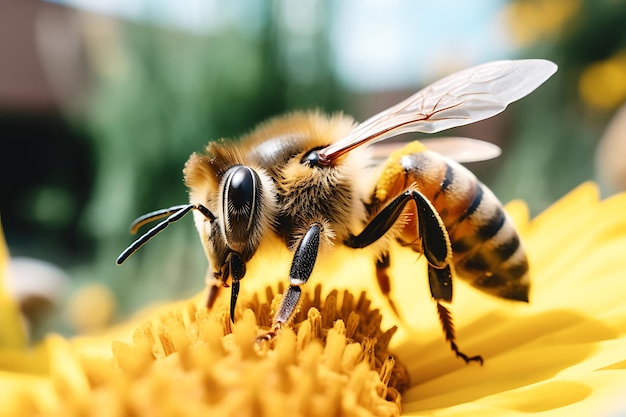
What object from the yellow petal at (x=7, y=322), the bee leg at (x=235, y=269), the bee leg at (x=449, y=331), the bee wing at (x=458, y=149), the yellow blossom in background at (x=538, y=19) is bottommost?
the yellow blossom in background at (x=538, y=19)

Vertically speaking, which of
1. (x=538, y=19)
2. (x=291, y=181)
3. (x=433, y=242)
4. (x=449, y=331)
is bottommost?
(x=538, y=19)

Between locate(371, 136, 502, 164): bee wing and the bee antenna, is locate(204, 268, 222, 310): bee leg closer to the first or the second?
the bee antenna

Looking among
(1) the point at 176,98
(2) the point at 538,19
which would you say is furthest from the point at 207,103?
(2) the point at 538,19

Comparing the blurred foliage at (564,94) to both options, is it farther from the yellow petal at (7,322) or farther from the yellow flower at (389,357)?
the yellow petal at (7,322)

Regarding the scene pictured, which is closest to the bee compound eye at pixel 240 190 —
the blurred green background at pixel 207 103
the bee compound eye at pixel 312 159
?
the bee compound eye at pixel 312 159

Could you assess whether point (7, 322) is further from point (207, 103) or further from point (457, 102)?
point (207, 103)

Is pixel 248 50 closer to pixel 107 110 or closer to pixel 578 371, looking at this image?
pixel 107 110

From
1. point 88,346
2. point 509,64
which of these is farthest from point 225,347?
point 88,346
